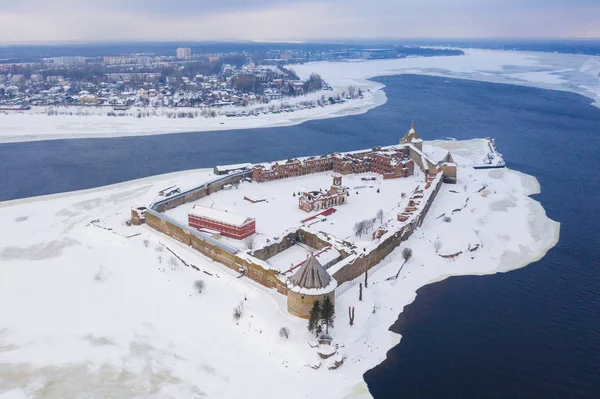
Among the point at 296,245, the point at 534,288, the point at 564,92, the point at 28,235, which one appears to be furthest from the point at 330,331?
the point at 564,92

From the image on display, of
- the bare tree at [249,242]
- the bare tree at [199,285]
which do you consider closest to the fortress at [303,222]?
the bare tree at [249,242]

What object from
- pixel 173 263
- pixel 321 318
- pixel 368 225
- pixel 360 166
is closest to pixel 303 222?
pixel 368 225

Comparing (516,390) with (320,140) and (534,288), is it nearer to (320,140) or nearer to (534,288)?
(534,288)

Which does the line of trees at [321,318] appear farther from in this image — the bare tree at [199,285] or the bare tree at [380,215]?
the bare tree at [380,215]

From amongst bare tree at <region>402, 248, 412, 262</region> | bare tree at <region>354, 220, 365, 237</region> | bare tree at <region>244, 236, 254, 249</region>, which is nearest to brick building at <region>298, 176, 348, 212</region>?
bare tree at <region>354, 220, 365, 237</region>

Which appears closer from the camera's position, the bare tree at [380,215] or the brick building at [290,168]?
the bare tree at [380,215]

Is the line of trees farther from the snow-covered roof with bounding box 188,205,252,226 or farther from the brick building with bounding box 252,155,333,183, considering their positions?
the brick building with bounding box 252,155,333,183
